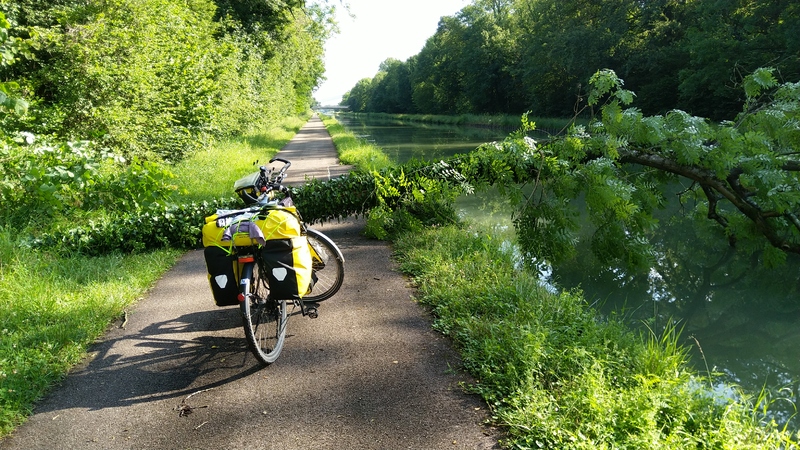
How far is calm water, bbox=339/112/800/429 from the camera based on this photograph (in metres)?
4.68

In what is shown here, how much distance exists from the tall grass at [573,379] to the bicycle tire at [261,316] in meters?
1.29

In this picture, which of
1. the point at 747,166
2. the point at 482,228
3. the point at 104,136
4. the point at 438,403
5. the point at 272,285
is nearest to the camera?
the point at 438,403

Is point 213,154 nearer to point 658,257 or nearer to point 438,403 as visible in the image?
point 658,257

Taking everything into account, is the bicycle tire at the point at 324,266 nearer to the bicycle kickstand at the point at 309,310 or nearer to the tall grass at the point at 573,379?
the bicycle kickstand at the point at 309,310

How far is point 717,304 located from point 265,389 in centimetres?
559

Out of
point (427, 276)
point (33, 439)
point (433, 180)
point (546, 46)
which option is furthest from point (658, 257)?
point (546, 46)

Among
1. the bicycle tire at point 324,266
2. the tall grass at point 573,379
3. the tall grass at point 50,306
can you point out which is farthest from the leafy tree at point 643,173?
the tall grass at point 50,306

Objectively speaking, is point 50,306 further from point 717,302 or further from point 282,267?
point 717,302

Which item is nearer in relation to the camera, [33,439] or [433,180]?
[33,439]

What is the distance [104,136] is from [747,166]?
34.9 ft

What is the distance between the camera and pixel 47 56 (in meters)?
10.4

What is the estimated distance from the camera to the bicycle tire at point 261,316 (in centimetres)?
353

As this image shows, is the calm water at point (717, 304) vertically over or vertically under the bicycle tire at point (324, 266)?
under

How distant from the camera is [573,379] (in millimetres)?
3199
